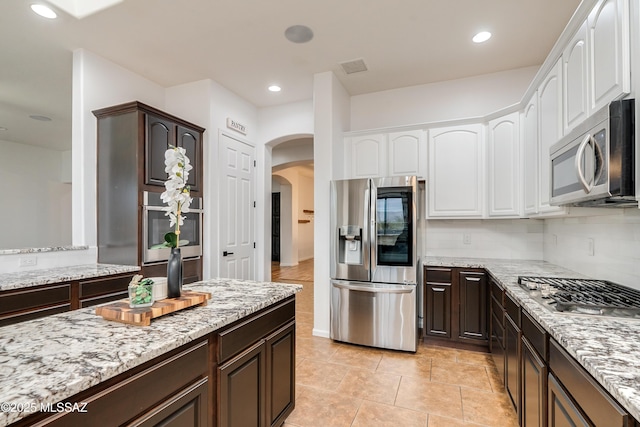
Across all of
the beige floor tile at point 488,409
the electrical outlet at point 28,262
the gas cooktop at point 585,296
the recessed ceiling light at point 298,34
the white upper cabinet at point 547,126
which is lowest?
the beige floor tile at point 488,409

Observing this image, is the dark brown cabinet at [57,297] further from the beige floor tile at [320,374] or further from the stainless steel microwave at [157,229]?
the beige floor tile at [320,374]

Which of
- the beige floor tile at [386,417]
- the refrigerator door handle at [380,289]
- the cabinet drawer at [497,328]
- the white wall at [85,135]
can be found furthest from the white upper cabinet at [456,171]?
the white wall at [85,135]

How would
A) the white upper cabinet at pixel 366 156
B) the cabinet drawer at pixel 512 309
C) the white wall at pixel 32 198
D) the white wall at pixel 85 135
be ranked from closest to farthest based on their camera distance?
the cabinet drawer at pixel 512 309, the white wall at pixel 85 135, the white upper cabinet at pixel 366 156, the white wall at pixel 32 198

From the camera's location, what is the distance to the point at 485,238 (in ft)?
11.7

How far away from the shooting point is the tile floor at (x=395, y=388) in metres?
2.06

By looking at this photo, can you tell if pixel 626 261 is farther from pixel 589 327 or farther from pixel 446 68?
pixel 446 68

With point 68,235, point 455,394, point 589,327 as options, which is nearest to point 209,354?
point 589,327

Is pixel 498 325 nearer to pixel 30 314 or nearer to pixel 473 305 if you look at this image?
pixel 473 305

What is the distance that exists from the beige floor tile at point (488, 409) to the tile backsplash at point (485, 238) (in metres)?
1.63

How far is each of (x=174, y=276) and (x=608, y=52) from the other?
2245mm

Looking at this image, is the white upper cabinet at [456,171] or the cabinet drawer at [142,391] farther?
the white upper cabinet at [456,171]

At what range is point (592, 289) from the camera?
1.83m

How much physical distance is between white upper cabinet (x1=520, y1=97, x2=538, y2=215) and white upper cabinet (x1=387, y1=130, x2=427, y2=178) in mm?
943

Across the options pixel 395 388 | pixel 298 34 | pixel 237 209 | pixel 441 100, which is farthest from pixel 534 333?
pixel 237 209
